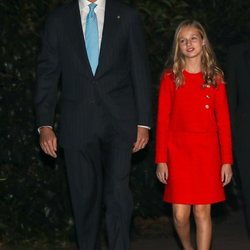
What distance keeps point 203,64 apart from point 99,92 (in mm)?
900

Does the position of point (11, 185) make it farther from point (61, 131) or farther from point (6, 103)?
point (61, 131)

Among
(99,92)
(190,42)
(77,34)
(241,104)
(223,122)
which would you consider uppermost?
(77,34)

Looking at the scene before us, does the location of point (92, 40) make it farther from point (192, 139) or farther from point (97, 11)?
point (192, 139)

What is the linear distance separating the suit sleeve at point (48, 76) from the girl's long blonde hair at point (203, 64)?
893 millimetres

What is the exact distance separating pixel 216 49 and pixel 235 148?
1961mm

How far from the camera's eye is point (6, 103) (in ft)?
28.6

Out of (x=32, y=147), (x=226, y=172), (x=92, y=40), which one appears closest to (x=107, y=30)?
(x=92, y=40)

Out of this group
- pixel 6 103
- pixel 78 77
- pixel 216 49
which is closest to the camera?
pixel 78 77

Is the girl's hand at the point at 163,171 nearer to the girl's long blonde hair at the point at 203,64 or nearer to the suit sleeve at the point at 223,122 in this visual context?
→ the suit sleeve at the point at 223,122

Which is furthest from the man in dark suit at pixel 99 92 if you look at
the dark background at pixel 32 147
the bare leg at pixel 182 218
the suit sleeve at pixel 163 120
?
the dark background at pixel 32 147

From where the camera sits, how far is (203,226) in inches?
307

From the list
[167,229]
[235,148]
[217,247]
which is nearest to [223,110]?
[235,148]

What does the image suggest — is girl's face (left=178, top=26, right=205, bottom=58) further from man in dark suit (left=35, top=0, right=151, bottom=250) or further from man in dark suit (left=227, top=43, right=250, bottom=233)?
man in dark suit (left=35, top=0, right=151, bottom=250)

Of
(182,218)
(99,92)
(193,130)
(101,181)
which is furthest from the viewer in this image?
(182,218)
